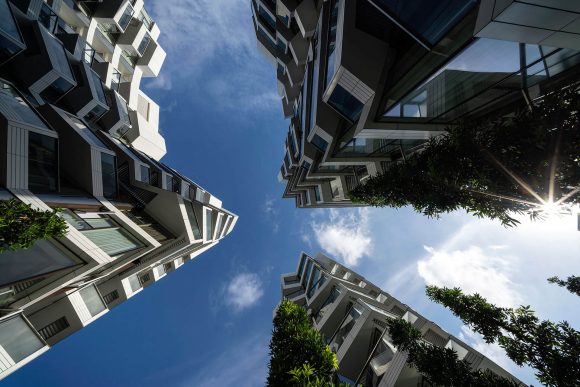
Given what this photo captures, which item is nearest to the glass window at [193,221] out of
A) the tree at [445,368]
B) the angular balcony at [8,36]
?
the angular balcony at [8,36]

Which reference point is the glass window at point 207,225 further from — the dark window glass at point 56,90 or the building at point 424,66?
the dark window glass at point 56,90

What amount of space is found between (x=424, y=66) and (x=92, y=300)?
65.9 feet

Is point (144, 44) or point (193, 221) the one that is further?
point (144, 44)

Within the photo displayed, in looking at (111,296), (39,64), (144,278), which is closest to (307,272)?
(144,278)

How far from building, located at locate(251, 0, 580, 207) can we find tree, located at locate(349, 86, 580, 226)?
4.33ft

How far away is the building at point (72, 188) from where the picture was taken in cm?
886

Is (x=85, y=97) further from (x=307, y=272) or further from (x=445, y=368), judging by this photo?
(x=307, y=272)

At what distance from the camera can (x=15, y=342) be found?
27.3 feet

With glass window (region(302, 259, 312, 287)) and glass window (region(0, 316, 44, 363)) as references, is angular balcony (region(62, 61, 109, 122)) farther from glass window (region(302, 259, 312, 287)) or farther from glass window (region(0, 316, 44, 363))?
glass window (region(302, 259, 312, 287))

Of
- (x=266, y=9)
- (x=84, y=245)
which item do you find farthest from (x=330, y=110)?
(x=266, y=9)

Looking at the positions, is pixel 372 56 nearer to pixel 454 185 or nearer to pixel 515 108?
pixel 515 108

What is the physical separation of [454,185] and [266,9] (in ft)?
92.2

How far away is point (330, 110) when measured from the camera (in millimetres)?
15586

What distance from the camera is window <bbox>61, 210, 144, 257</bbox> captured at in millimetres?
10726
